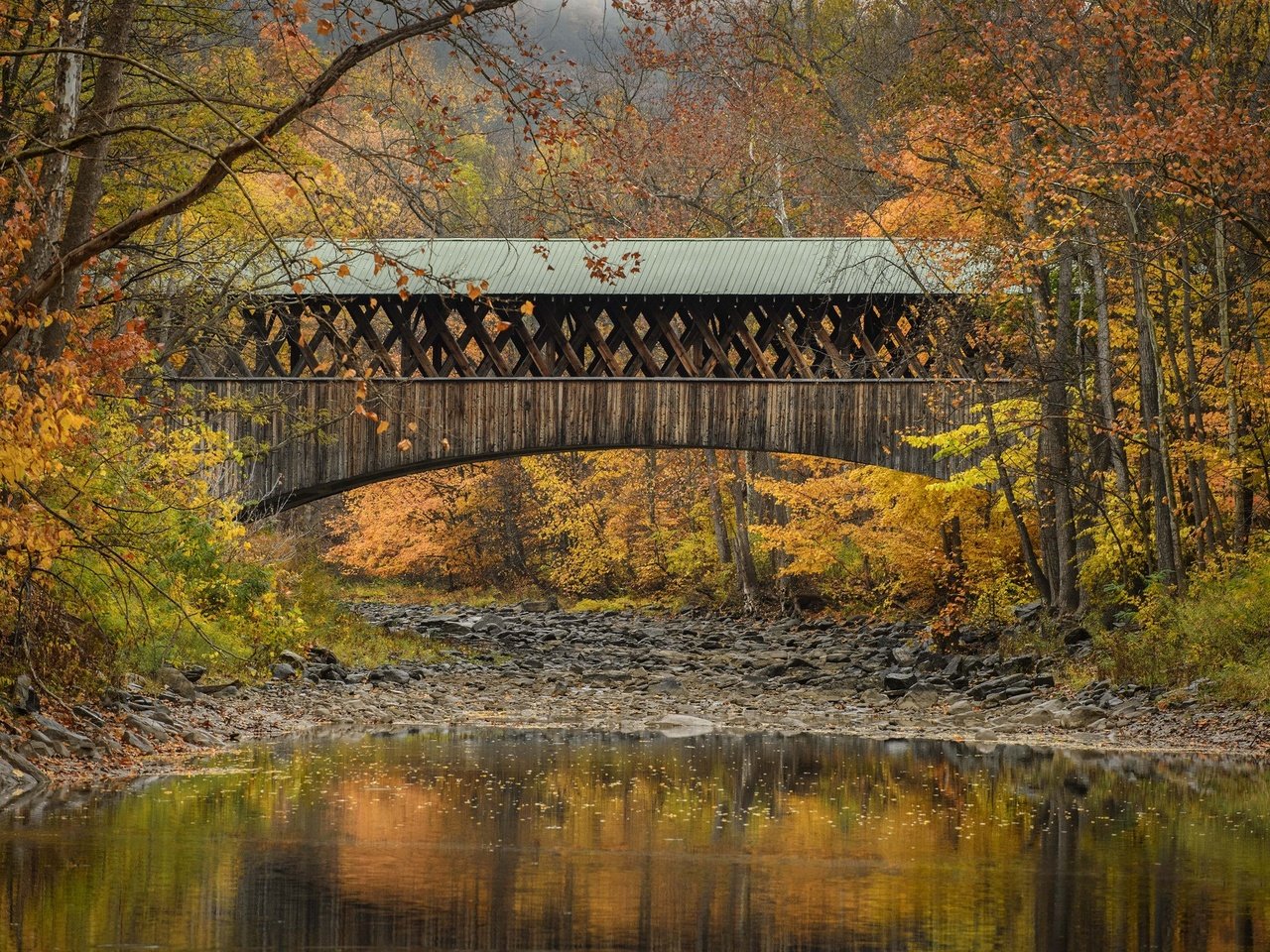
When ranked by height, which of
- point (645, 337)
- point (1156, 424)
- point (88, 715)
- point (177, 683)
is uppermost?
point (645, 337)

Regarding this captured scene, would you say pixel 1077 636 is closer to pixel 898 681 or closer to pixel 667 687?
pixel 898 681

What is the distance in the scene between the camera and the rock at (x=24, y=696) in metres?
9.17

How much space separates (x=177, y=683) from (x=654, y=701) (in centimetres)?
484

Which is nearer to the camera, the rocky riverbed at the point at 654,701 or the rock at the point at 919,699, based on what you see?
the rocky riverbed at the point at 654,701

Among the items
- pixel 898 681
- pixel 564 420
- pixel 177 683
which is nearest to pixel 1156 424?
pixel 898 681

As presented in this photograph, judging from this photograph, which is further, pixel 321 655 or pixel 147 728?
pixel 321 655

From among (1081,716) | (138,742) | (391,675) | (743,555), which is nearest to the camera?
(138,742)

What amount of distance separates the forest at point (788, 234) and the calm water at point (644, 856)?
1.62 meters

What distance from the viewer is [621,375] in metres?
20.0

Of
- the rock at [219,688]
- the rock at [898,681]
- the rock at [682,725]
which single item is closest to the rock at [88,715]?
the rock at [219,688]

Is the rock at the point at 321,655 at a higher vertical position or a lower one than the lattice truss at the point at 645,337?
lower

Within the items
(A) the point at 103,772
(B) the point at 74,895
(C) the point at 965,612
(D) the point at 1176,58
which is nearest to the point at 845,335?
(C) the point at 965,612

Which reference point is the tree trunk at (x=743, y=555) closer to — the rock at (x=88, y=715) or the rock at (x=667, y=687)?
the rock at (x=667, y=687)

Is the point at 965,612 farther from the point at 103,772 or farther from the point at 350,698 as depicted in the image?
the point at 103,772
